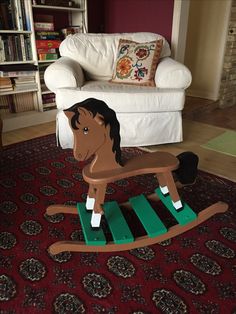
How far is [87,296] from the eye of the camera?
38.2 inches

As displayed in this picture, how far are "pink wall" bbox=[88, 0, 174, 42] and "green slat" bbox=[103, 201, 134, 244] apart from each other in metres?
2.19

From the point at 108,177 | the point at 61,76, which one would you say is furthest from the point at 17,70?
the point at 108,177

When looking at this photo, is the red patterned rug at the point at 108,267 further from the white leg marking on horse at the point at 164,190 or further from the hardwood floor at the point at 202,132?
the hardwood floor at the point at 202,132

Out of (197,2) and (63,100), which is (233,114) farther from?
(63,100)

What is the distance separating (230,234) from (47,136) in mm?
1714

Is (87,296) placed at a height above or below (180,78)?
below

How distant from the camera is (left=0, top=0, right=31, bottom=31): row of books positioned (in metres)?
2.39

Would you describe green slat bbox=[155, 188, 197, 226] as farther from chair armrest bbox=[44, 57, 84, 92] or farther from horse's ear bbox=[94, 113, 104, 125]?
chair armrest bbox=[44, 57, 84, 92]

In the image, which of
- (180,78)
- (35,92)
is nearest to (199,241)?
(180,78)

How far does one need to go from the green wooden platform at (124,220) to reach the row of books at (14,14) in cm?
196

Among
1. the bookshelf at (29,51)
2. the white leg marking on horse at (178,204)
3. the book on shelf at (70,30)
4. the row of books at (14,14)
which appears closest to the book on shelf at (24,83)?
the bookshelf at (29,51)

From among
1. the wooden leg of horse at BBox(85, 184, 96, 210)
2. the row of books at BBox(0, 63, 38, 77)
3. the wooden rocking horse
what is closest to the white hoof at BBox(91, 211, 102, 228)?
the wooden rocking horse

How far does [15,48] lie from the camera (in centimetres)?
250

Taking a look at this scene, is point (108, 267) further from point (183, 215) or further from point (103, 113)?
point (103, 113)
